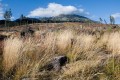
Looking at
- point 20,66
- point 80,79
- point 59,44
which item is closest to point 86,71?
point 80,79

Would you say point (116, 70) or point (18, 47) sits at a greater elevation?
point (18, 47)

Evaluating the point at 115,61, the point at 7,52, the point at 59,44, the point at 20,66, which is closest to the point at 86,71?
the point at 115,61

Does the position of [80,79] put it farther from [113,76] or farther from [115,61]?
[115,61]

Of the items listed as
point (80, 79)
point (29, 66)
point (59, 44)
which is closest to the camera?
point (80, 79)

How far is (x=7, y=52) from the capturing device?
7363mm

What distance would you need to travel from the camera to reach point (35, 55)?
7852mm

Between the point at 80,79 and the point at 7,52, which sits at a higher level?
the point at 7,52

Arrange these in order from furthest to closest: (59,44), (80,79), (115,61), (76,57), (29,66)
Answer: (59,44)
(76,57)
(115,61)
(29,66)
(80,79)

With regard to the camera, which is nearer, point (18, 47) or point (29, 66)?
point (29, 66)

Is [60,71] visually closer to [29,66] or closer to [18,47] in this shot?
[29,66]

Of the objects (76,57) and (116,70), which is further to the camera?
(76,57)

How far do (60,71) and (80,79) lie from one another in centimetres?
84

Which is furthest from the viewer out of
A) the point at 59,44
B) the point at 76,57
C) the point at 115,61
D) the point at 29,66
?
the point at 59,44

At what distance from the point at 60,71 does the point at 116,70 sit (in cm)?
131
